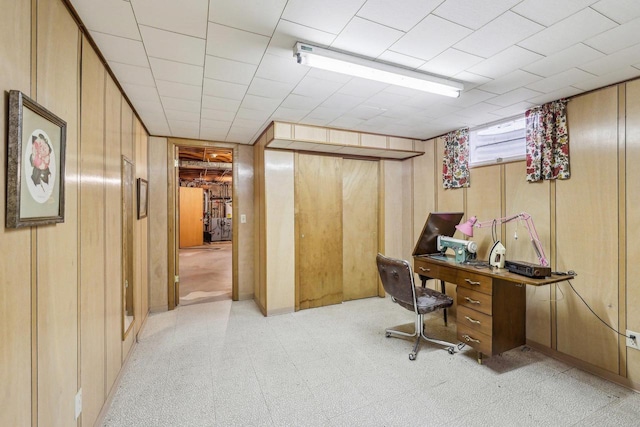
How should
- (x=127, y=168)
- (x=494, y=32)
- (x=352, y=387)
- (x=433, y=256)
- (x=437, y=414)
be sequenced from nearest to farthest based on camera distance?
(x=494, y=32) → (x=437, y=414) → (x=352, y=387) → (x=127, y=168) → (x=433, y=256)

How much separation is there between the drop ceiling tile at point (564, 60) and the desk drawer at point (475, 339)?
2.16 metres

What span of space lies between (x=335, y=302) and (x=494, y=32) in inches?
140

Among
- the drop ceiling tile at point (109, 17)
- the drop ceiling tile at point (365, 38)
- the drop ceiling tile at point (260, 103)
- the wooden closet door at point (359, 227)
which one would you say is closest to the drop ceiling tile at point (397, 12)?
the drop ceiling tile at point (365, 38)

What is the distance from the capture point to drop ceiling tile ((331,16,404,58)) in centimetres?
157

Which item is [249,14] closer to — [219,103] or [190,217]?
[219,103]

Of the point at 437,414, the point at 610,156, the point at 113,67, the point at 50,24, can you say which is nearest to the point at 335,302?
the point at 437,414

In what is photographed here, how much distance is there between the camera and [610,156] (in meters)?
2.32

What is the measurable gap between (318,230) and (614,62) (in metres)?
3.23

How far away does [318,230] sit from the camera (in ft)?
13.3

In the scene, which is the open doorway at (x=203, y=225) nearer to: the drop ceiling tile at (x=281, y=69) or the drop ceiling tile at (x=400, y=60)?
the drop ceiling tile at (x=281, y=69)

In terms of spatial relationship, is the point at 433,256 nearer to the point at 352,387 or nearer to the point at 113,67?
the point at 352,387

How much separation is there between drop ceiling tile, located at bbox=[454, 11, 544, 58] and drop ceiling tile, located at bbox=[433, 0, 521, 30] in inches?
2.3

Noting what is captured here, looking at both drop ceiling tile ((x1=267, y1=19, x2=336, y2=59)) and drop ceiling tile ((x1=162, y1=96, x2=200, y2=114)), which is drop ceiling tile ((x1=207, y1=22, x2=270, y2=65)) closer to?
drop ceiling tile ((x1=267, y1=19, x2=336, y2=59))

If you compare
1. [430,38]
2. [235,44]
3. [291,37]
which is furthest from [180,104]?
[430,38]
